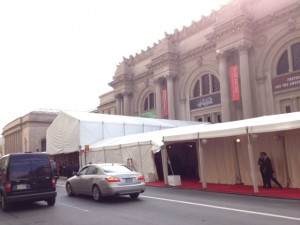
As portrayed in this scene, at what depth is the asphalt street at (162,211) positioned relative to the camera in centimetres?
880

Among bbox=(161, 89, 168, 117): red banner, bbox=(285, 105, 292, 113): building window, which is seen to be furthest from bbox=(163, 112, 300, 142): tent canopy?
bbox=(161, 89, 168, 117): red banner

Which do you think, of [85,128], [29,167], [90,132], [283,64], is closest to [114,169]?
[29,167]

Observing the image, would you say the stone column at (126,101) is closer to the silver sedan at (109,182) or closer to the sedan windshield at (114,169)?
the silver sedan at (109,182)

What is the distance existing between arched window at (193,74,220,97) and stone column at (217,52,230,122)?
3202 mm

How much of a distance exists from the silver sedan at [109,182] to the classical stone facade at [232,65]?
22707 mm

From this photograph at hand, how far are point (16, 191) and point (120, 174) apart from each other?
366 centimetres

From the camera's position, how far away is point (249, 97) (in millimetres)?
33562

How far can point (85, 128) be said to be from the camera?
30.8 meters

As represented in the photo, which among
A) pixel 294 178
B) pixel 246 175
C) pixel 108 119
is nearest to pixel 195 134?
pixel 246 175

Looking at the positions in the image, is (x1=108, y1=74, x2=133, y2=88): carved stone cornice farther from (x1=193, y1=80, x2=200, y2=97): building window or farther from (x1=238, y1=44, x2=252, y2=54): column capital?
(x1=238, y1=44, x2=252, y2=54): column capital

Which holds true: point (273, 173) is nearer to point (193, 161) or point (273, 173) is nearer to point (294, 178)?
point (294, 178)

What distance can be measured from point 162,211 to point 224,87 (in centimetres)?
2706

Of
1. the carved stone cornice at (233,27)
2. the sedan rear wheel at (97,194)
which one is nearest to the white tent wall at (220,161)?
the sedan rear wheel at (97,194)

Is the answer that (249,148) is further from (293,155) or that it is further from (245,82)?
(245,82)
